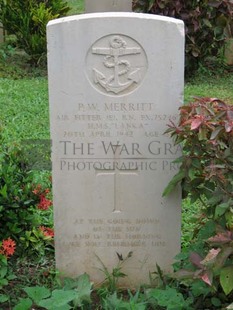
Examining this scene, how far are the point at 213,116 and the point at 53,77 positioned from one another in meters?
0.86

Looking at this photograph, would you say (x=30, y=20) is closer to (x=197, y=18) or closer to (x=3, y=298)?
(x=197, y=18)

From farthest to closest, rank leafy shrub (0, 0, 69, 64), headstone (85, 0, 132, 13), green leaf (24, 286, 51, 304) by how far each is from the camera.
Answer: leafy shrub (0, 0, 69, 64) → headstone (85, 0, 132, 13) → green leaf (24, 286, 51, 304)

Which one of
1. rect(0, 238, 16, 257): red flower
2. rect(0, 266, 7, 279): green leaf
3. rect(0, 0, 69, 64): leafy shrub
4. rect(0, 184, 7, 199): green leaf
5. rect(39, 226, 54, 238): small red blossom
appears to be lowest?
rect(0, 266, 7, 279): green leaf

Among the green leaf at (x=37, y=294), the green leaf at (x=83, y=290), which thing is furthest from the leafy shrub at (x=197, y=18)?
the green leaf at (x=37, y=294)

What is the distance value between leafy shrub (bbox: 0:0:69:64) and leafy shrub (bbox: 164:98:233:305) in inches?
233

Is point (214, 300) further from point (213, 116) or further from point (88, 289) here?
point (213, 116)

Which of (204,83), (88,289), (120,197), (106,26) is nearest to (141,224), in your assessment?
(120,197)

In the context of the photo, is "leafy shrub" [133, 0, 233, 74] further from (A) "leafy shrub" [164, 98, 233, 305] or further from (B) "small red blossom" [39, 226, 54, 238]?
(A) "leafy shrub" [164, 98, 233, 305]

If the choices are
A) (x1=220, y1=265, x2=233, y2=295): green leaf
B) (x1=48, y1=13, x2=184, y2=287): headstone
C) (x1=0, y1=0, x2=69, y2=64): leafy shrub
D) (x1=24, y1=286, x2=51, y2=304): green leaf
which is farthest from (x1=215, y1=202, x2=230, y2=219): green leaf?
→ (x1=0, y1=0, x2=69, y2=64): leafy shrub

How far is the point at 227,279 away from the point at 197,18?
6154 mm

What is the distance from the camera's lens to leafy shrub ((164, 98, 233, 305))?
320 cm

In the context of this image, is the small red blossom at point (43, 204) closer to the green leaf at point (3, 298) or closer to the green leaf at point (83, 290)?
the green leaf at point (83, 290)

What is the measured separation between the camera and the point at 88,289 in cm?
376

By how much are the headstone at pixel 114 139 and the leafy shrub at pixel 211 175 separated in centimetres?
17
